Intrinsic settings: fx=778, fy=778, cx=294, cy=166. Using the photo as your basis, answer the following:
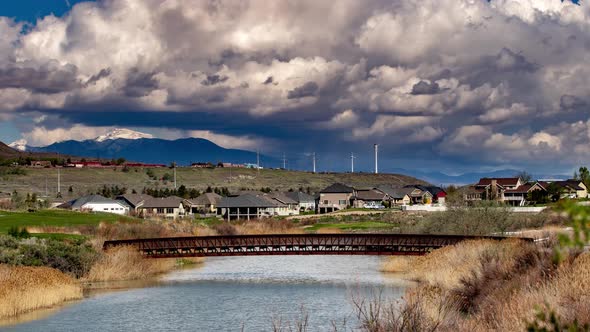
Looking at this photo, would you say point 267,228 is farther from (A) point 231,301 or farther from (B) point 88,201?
(A) point 231,301

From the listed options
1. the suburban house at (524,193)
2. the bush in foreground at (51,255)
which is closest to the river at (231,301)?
the bush in foreground at (51,255)

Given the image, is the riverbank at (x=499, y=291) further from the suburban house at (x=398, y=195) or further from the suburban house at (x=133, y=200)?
the suburban house at (x=398, y=195)

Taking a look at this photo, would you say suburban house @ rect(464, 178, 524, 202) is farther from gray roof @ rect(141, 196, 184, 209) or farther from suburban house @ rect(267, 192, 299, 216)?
gray roof @ rect(141, 196, 184, 209)

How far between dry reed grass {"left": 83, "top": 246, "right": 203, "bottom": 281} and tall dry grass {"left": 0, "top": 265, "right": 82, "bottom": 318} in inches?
333

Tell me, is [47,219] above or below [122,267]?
above

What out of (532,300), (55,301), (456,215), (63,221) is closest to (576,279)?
(532,300)

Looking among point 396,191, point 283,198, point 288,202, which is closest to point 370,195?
point 396,191

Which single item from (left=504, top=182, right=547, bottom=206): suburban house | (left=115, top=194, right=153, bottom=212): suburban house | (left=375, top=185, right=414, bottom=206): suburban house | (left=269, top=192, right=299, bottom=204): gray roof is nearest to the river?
(left=115, top=194, right=153, bottom=212): suburban house

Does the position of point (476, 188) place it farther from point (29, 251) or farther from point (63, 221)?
point (29, 251)

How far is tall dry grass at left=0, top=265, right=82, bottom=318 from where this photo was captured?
38.4m

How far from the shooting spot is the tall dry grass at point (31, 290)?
3844cm

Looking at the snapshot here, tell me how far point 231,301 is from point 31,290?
10.7 m

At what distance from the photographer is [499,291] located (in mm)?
29875

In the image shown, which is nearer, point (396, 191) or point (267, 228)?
point (267, 228)
